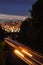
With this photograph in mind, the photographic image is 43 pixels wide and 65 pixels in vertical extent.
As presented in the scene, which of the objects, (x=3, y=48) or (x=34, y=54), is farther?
(x=3, y=48)

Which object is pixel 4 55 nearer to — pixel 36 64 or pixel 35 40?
pixel 36 64

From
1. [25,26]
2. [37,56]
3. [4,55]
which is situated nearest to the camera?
[37,56]

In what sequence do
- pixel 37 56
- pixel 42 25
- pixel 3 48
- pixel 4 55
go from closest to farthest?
pixel 37 56, pixel 4 55, pixel 3 48, pixel 42 25

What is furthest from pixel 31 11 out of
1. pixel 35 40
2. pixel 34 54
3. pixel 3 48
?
pixel 34 54

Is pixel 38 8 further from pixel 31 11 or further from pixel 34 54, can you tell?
pixel 34 54

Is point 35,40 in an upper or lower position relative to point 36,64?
lower

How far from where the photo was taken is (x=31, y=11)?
79.4 feet

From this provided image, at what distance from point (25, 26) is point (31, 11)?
299 inches

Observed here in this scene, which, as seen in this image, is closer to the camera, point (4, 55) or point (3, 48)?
point (4, 55)

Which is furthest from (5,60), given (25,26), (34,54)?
(25,26)

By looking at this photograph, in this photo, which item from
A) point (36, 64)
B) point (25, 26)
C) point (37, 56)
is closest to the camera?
point (36, 64)

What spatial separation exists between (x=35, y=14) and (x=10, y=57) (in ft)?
56.5

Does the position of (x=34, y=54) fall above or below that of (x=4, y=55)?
above

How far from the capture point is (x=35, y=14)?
2330 cm
